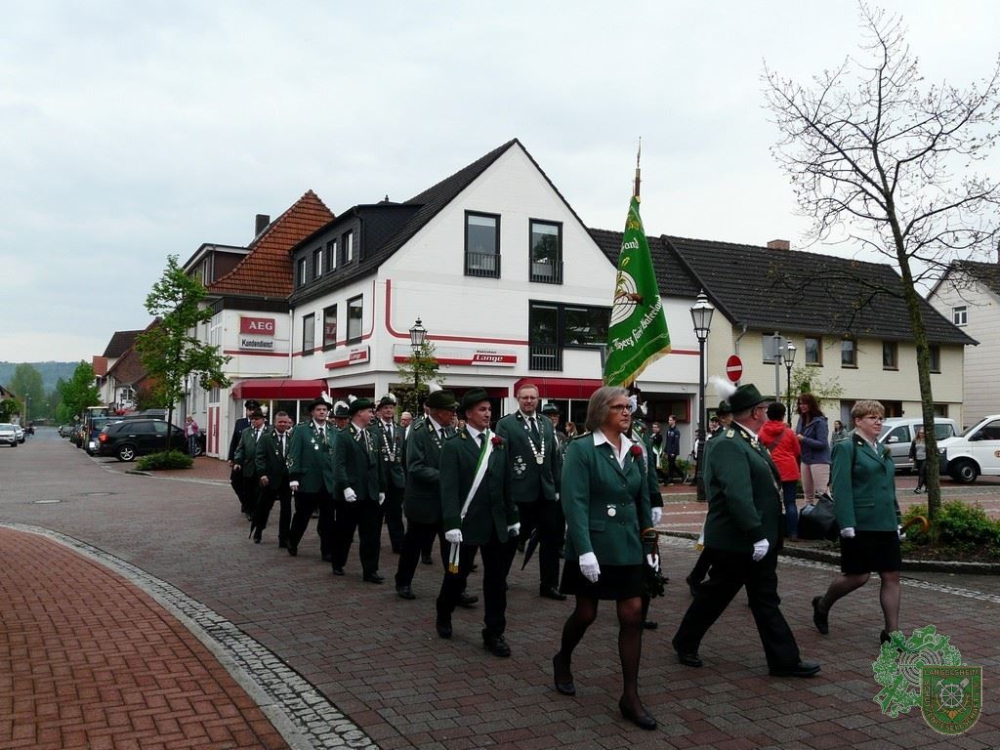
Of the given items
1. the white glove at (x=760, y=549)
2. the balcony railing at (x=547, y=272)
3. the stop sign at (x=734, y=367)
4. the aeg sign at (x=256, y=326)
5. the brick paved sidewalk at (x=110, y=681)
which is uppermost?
the balcony railing at (x=547, y=272)

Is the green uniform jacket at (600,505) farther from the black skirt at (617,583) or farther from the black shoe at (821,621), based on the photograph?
the black shoe at (821,621)

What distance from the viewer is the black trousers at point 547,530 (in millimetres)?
8180

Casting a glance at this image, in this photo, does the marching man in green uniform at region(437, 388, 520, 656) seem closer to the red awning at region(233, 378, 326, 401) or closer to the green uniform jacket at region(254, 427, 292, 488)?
the green uniform jacket at region(254, 427, 292, 488)

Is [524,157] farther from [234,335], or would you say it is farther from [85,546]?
[85,546]

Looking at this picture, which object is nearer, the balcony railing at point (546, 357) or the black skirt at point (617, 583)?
the black skirt at point (617, 583)

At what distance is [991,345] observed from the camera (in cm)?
4169

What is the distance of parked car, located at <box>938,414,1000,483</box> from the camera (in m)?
23.2

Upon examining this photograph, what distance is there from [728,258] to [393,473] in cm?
2748

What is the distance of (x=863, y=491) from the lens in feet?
20.4

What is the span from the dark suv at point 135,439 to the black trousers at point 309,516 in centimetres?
2369

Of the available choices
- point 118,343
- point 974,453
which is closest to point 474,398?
point 974,453

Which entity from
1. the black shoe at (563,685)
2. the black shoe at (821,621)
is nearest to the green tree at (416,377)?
the black shoe at (821,621)

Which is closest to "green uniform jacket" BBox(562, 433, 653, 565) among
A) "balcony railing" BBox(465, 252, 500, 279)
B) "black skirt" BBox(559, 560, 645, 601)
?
"black skirt" BBox(559, 560, 645, 601)

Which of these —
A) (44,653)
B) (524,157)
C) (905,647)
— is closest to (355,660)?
(44,653)
